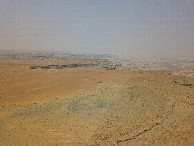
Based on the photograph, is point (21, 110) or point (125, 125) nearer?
point (125, 125)

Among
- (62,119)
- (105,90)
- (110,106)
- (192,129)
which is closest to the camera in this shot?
(192,129)

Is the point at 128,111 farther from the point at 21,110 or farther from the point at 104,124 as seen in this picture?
the point at 21,110

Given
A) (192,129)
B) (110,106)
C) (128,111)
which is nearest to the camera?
(192,129)

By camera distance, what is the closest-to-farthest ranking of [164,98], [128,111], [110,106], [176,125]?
1. [176,125]
2. [128,111]
3. [110,106]
4. [164,98]

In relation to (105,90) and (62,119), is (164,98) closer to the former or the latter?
(105,90)

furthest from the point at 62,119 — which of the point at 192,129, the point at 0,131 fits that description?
the point at 192,129

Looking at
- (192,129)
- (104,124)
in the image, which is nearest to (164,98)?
(192,129)
